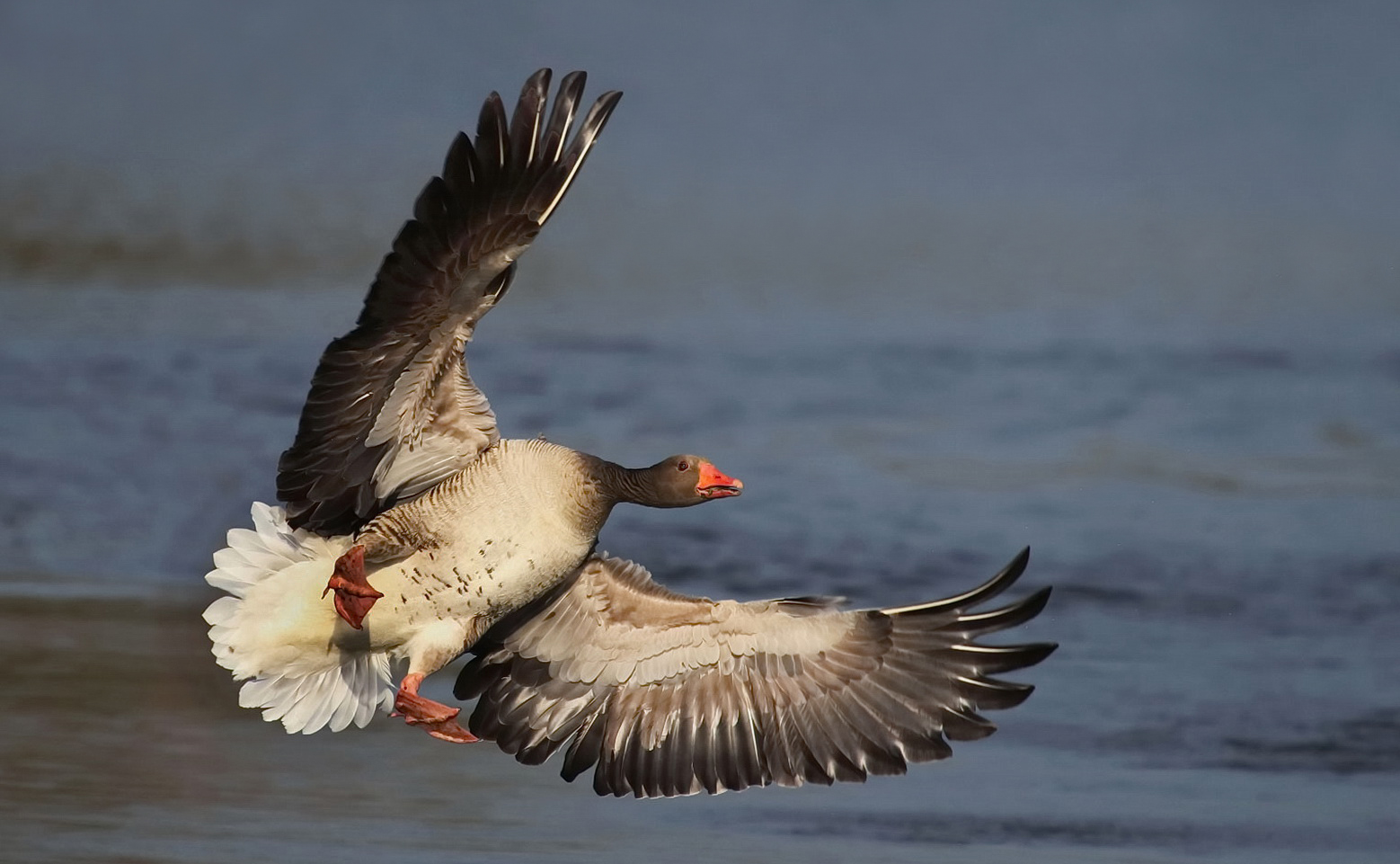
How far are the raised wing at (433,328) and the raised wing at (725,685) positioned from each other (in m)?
0.97

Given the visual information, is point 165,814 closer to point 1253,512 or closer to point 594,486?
point 594,486

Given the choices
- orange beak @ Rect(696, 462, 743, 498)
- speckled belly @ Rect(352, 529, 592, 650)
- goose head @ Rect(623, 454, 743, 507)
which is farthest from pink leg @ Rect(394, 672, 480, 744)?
orange beak @ Rect(696, 462, 743, 498)

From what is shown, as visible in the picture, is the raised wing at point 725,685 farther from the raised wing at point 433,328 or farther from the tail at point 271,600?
the raised wing at point 433,328

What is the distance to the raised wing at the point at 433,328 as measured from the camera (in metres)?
7.09

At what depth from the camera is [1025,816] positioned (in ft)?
30.2

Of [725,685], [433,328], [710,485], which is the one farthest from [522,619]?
[433,328]

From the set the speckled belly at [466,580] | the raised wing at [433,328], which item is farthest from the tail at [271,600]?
the speckled belly at [466,580]

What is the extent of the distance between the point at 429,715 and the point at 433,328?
1.57 metres

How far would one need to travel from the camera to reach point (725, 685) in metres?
8.70

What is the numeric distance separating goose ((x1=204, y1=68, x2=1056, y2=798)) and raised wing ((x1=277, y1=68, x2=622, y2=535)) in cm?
1

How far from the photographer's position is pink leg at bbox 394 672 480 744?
8.01 metres

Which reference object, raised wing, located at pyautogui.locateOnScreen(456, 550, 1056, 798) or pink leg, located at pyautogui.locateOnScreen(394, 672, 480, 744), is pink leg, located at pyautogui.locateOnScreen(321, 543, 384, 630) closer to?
pink leg, located at pyautogui.locateOnScreen(394, 672, 480, 744)

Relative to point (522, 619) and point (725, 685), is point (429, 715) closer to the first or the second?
point (522, 619)

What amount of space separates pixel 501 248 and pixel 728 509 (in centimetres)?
625
